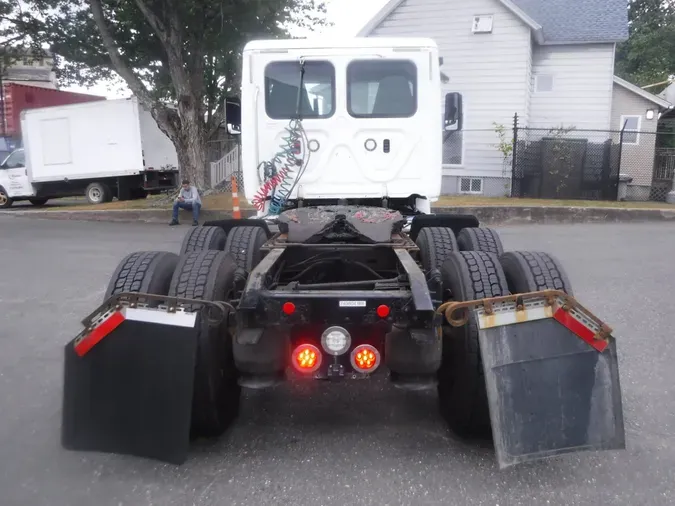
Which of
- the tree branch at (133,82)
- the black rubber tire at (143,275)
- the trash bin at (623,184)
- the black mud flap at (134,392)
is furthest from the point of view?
the trash bin at (623,184)

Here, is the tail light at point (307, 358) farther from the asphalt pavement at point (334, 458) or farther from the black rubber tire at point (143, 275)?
the black rubber tire at point (143, 275)

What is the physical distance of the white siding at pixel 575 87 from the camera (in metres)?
19.1

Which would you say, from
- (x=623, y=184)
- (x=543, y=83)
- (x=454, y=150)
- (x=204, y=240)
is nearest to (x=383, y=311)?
(x=204, y=240)

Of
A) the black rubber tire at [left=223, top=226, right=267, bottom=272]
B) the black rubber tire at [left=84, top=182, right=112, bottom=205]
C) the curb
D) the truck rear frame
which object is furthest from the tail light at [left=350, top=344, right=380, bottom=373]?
the black rubber tire at [left=84, top=182, right=112, bottom=205]

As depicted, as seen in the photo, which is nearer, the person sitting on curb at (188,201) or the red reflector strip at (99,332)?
the red reflector strip at (99,332)

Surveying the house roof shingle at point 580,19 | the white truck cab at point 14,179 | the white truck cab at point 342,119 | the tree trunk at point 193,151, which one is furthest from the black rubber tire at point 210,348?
the white truck cab at point 14,179

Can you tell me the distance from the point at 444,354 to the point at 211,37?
15.2 m

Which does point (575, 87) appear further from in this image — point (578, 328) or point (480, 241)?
point (578, 328)

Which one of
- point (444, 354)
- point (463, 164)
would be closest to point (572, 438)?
point (444, 354)

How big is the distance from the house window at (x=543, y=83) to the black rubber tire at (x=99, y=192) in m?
14.2

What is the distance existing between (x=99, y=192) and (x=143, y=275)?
1726cm

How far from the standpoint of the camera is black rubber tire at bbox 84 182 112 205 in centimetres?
1933

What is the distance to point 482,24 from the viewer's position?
18.3 meters

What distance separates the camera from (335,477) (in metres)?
3.09
